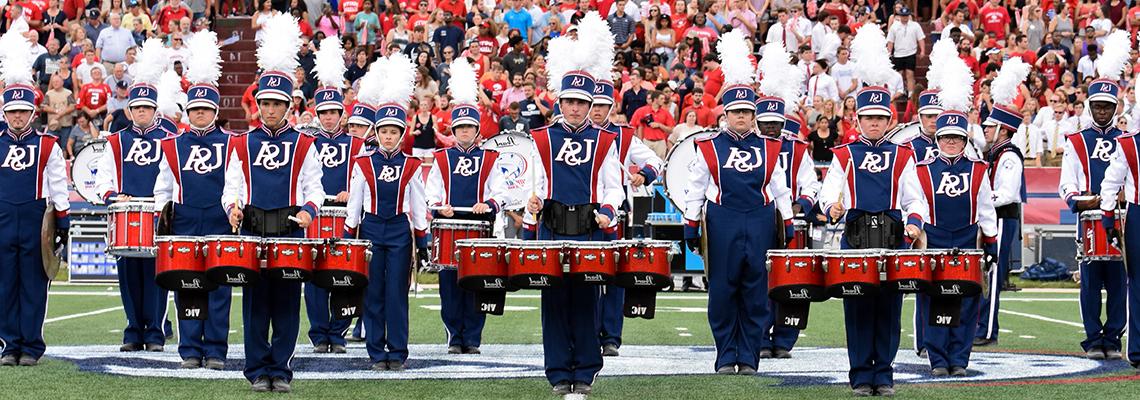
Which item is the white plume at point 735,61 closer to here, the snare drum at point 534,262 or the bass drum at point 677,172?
the snare drum at point 534,262

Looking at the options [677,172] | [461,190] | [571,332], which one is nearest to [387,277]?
[461,190]

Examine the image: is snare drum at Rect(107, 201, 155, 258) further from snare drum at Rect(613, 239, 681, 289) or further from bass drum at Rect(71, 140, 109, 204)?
snare drum at Rect(613, 239, 681, 289)

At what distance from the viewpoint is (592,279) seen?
9.88 metres

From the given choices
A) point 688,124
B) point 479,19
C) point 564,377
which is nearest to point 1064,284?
point 688,124

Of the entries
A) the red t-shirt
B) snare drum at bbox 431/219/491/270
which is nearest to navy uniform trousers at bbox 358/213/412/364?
snare drum at bbox 431/219/491/270

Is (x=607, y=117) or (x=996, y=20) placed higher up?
(x=996, y=20)

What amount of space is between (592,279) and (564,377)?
826mm

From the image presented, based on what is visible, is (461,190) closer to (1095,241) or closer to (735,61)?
(735,61)

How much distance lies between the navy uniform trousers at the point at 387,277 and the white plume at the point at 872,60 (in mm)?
3378

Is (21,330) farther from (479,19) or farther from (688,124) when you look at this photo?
(479,19)

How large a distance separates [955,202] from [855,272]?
7.69ft

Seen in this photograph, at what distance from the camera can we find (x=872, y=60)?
40.6 feet

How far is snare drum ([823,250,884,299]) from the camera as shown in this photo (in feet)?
31.8

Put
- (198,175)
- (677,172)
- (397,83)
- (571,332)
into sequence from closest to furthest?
(571,332)
(198,175)
(397,83)
(677,172)
